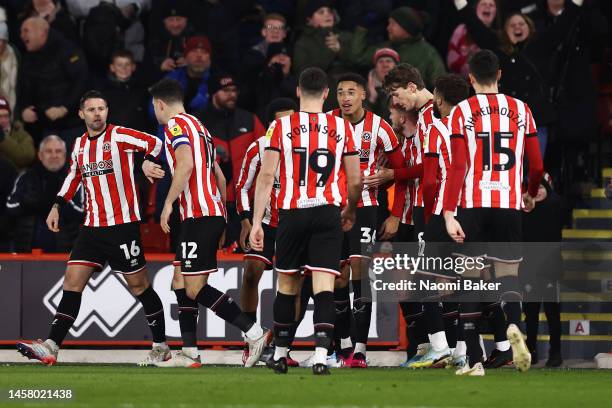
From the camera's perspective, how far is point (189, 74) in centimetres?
1680

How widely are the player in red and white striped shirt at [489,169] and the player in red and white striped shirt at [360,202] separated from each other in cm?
154

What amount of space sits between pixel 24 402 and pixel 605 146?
1031cm

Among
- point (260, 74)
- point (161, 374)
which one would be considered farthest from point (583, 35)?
point (161, 374)

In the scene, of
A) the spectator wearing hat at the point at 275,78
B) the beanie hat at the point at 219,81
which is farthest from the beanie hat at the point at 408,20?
the beanie hat at the point at 219,81

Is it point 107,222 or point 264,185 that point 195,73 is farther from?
point 264,185

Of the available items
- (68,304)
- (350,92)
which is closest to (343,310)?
(350,92)

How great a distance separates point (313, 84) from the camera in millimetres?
11023

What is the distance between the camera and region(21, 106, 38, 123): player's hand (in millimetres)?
16734

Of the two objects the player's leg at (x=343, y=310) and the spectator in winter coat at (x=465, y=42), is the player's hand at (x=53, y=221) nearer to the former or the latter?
the player's leg at (x=343, y=310)

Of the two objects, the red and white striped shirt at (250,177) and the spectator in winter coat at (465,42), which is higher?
the spectator in winter coat at (465,42)

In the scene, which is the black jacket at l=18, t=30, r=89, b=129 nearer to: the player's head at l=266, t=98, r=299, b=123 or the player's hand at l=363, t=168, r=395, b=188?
the player's head at l=266, t=98, r=299, b=123

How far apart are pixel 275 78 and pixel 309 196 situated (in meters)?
5.82

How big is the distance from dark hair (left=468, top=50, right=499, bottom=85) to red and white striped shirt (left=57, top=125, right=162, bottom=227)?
9.85 feet

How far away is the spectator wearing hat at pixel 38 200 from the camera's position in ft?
50.6
